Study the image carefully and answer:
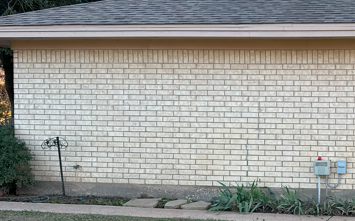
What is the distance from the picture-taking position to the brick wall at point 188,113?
767 centimetres

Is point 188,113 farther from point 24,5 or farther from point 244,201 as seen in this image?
point 24,5

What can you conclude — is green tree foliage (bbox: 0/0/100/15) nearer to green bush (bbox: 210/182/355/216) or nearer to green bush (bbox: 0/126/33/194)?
green bush (bbox: 0/126/33/194)

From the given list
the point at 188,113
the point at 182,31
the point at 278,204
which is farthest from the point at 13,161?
the point at 278,204

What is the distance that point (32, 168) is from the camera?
841 cm

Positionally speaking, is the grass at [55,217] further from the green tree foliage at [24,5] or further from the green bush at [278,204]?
the green tree foliage at [24,5]

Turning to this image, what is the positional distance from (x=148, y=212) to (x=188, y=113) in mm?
1937

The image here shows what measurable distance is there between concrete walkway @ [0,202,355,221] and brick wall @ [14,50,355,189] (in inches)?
37.9

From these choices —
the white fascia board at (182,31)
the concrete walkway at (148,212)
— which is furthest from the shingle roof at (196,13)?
the concrete walkway at (148,212)

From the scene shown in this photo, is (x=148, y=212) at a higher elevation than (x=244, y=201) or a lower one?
lower

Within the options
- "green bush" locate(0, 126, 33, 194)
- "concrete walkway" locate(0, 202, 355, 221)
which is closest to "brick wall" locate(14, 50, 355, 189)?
"green bush" locate(0, 126, 33, 194)

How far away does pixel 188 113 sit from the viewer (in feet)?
26.1

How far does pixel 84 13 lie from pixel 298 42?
389 centimetres

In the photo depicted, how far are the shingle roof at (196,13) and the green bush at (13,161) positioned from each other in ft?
6.62

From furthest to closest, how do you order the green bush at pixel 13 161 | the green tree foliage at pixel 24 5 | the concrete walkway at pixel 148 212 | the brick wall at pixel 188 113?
the green tree foliage at pixel 24 5 → the green bush at pixel 13 161 → the brick wall at pixel 188 113 → the concrete walkway at pixel 148 212
